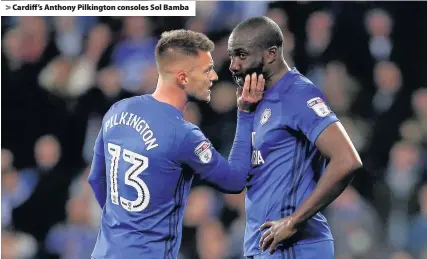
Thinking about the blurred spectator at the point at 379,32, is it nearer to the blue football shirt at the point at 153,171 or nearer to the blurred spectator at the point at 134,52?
the blurred spectator at the point at 134,52

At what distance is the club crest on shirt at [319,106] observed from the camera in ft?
10.2

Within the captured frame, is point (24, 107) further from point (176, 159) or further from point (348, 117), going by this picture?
point (176, 159)

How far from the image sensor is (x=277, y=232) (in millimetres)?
3105

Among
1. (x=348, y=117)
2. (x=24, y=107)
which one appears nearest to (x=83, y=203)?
(x=24, y=107)

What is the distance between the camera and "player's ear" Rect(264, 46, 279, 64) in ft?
11.0

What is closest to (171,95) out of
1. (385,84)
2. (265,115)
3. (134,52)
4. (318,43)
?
(265,115)

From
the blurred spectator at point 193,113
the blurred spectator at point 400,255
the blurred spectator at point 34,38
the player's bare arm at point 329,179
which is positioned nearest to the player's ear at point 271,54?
the player's bare arm at point 329,179

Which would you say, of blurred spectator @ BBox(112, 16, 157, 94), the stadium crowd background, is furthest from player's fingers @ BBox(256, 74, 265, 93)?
blurred spectator @ BBox(112, 16, 157, 94)

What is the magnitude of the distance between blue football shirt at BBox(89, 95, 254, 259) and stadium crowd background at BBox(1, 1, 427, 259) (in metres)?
2.50

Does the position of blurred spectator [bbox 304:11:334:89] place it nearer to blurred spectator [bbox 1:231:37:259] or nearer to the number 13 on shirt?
blurred spectator [bbox 1:231:37:259]

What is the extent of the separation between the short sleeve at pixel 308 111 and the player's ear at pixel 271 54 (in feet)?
0.67

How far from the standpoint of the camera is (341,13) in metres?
6.75

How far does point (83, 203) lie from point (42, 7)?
6.01 ft

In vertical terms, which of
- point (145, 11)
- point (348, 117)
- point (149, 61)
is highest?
point (145, 11)
